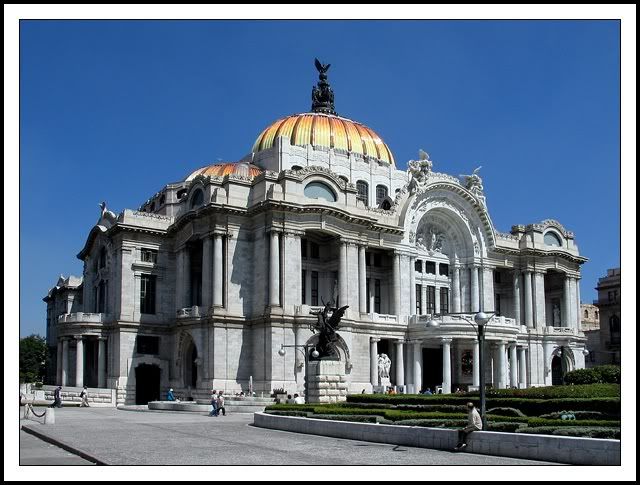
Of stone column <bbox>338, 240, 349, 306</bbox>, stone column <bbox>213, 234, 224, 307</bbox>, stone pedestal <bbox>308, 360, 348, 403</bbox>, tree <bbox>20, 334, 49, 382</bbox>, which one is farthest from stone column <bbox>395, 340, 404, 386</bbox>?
tree <bbox>20, 334, 49, 382</bbox>

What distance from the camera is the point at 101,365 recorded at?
229ft

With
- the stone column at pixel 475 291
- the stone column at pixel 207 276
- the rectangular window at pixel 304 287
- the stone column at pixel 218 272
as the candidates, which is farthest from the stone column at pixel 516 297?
the stone column at pixel 207 276

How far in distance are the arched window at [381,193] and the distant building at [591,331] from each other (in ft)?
98.1

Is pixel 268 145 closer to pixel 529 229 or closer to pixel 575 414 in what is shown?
pixel 529 229

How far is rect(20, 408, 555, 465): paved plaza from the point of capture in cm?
2436

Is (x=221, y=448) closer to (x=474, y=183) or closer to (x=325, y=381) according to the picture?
(x=325, y=381)

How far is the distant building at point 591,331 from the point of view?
344ft

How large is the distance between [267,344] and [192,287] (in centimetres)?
1211

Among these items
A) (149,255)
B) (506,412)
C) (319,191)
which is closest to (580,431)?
(506,412)

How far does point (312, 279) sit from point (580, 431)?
4503 centimetres

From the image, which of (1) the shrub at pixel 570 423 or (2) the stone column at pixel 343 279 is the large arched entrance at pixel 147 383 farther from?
(1) the shrub at pixel 570 423

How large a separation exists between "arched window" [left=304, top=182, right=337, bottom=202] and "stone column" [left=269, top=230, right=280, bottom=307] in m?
5.20

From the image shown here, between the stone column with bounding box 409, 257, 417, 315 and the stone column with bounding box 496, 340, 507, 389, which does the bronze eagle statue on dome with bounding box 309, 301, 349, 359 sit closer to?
the stone column with bounding box 409, 257, 417, 315

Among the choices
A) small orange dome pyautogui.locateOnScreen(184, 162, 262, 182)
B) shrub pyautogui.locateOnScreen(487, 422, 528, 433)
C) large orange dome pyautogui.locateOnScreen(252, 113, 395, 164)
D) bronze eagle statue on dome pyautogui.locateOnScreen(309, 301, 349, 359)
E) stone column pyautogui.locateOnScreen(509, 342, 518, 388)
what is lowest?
stone column pyautogui.locateOnScreen(509, 342, 518, 388)
